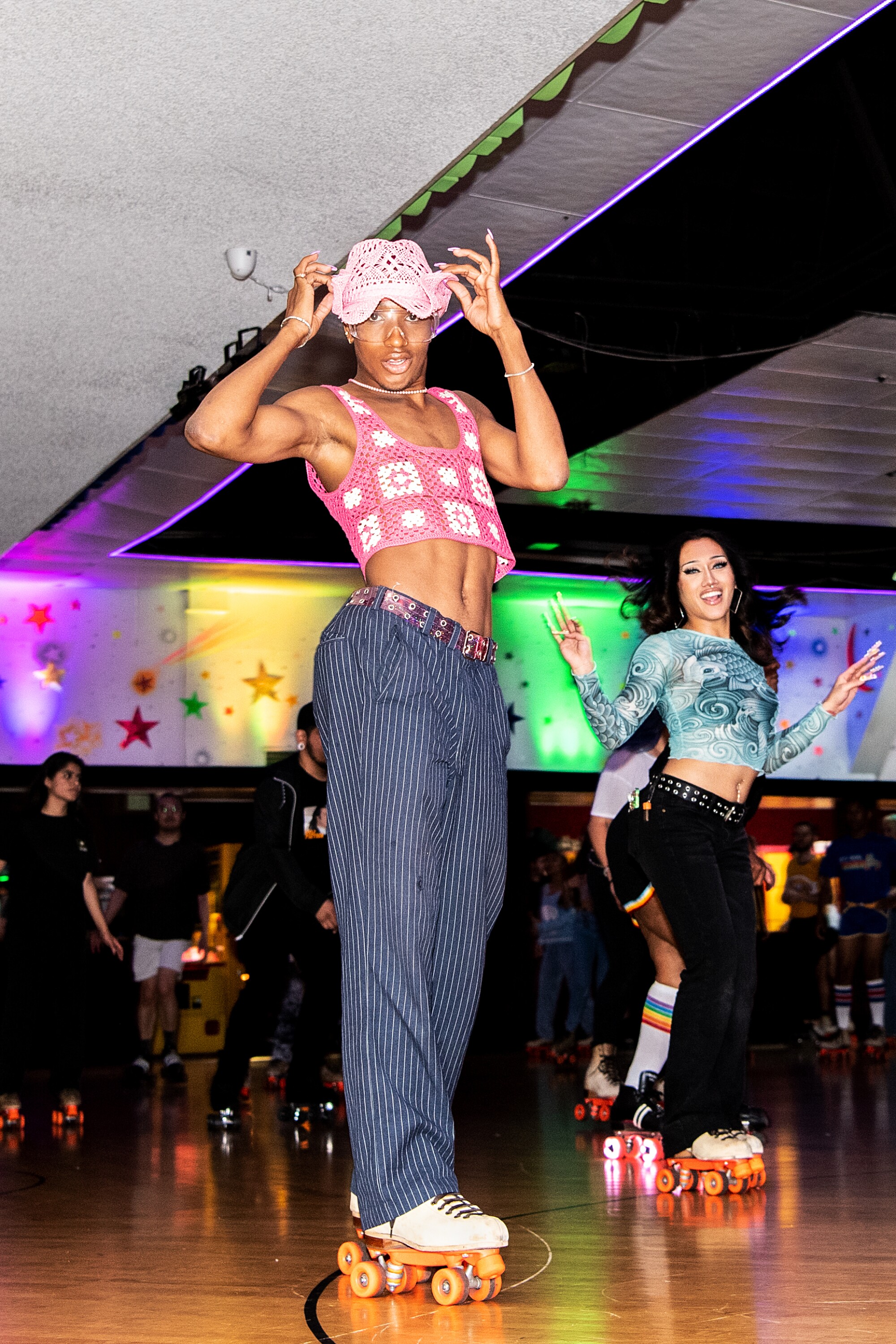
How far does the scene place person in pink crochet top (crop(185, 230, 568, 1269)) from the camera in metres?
2.40

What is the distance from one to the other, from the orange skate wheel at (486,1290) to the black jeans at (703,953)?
1.31m

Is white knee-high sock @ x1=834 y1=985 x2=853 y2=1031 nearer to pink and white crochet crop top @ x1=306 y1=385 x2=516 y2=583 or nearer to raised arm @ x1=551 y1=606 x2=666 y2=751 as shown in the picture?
raised arm @ x1=551 y1=606 x2=666 y2=751

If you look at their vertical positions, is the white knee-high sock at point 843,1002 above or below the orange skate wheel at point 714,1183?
below

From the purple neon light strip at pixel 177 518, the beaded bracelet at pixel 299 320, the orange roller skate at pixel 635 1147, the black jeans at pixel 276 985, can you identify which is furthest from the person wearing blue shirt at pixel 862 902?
the beaded bracelet at pixel 299 320

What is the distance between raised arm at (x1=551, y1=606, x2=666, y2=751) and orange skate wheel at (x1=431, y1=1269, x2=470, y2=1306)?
4.06ft

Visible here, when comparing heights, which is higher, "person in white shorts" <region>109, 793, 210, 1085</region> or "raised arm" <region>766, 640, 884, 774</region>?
"raised arm" <region>766, 640, 884, 774</region>

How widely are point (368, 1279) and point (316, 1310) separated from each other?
112 millimetres

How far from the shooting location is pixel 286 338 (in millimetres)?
2545

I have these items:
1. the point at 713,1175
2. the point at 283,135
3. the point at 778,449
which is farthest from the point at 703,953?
the point at 778,449

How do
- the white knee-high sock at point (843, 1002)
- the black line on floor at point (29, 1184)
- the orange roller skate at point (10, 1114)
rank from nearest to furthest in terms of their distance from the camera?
the black line on floor at point (29, 1184) < the orange roller skate at point (10, 1114) < the white knee-high sock at point (843, 1002)

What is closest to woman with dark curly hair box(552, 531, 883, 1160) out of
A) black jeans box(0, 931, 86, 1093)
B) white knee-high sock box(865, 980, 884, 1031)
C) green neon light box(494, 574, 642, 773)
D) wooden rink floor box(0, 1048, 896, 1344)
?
wooden rink floor box(0, 1048, 896, 1344)

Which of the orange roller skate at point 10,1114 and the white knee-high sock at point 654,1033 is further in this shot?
the orange roller skate at point 10,1114

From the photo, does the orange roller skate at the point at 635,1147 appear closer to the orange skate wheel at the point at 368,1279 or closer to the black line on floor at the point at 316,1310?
the black line on floor at the point at 316,1310

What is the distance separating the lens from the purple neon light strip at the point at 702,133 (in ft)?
11.7
